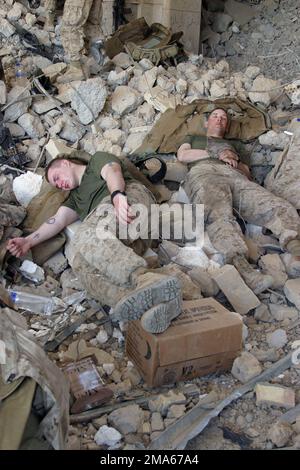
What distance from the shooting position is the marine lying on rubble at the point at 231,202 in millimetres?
3438

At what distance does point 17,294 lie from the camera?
10.9ft

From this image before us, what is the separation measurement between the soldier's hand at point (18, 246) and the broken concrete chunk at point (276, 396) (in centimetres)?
185

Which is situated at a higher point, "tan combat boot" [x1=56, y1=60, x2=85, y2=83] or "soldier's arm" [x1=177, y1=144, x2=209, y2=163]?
"tan combat boot" [x1=56, y1=60, x2=85, y2=83]

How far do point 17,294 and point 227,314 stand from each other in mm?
1360

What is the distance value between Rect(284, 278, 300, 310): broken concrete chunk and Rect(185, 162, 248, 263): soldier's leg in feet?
1.19

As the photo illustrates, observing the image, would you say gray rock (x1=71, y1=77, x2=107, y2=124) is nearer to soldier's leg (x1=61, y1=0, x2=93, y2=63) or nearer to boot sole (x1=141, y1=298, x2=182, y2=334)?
soldier's leg (x1=61, y1=0, x2=93, y2=63)

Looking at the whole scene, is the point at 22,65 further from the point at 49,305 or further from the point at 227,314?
the point at 227,314

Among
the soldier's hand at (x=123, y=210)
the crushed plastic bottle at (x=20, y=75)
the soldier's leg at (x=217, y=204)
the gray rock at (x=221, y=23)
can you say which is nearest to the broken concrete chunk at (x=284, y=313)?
the soldier's leg at (x=217, y=204)

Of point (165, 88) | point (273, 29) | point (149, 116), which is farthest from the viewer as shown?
point (273, 29)

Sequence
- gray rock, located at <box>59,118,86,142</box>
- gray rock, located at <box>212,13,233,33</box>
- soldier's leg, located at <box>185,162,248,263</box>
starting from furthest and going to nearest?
gray rock, located at <box>212,13,233,33</box> → gray rock, located at <box>59,118,86,142</box> → soldier's leg, located at <box>185,162,248,263</box>

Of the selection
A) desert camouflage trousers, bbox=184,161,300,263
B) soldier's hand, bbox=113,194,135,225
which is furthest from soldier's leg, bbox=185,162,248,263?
soldier's hand, bbox=113,194,135,225

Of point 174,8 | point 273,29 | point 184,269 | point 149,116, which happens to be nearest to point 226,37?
point 273,29

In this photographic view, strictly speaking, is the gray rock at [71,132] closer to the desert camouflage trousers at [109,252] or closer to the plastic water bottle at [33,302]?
the desert camouflage trousers at [109,252]

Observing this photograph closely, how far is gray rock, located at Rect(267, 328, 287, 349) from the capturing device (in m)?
2.88
